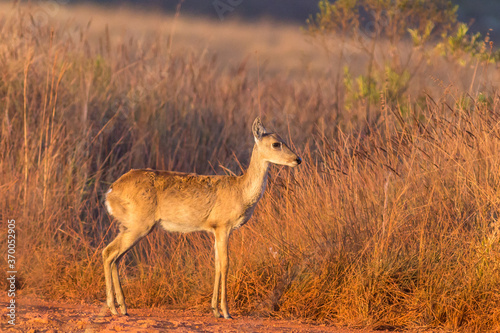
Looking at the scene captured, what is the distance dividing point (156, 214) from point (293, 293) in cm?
150

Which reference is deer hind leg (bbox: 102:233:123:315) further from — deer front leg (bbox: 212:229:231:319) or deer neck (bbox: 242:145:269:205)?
deer neck (bbox: 242:145:269:205)

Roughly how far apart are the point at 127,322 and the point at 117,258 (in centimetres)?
82

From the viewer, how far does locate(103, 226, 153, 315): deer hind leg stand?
6.45 m

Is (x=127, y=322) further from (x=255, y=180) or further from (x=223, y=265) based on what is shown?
(x=255, y=180)

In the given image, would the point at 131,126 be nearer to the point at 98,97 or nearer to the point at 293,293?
the point at 98,97

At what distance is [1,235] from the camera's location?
26.8ft

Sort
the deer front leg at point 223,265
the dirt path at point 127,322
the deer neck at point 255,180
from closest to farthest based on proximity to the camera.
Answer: the dirt path at point 127,322 < the deer front leg at point 223,265 < the deer neck at point 255,180

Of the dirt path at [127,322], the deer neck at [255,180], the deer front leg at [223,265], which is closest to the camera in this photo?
the dirt path at [127,322]

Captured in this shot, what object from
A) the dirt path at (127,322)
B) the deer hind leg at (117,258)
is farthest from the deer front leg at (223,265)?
the deer hind leg at (117,258)

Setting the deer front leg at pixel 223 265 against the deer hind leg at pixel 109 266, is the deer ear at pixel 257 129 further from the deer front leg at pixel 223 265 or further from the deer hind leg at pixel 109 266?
the deer hind leg at pixel 109 266

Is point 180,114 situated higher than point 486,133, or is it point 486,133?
point 486,133

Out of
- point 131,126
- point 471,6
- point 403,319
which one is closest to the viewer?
point 403,319

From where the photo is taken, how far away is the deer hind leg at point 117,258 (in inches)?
254

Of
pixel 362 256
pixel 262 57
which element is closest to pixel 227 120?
pixel 362 256
